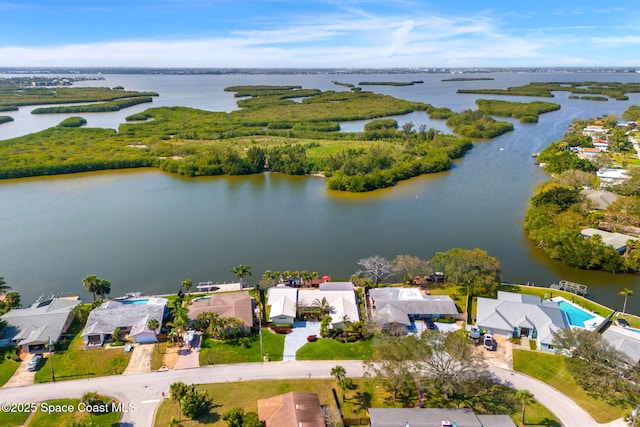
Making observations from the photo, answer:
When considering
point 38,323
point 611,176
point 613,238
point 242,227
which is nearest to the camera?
point 38,323

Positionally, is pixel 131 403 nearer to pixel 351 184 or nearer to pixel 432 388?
pixel 432 388

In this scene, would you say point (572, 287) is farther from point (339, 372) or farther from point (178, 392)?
point (178, 392)

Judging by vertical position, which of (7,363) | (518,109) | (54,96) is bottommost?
(7,363)

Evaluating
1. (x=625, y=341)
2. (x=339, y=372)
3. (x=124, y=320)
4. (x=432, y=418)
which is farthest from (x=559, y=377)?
(x=124, y=320)

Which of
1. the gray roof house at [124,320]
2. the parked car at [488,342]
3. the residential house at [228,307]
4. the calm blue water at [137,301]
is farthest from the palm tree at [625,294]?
the calm blue water at [137,301]

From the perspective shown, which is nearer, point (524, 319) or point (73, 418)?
point (73, 418)

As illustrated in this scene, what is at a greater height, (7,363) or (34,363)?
(34,363)

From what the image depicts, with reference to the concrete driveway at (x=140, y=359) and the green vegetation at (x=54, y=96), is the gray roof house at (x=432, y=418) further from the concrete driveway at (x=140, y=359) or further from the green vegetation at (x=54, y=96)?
the green vegetation at (x=54, y=96)
